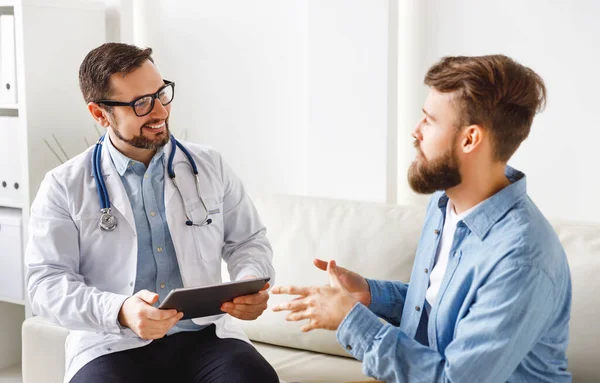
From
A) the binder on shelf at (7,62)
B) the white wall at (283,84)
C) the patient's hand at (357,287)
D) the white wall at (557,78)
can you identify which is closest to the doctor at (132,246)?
the patient's hand at (357,287)

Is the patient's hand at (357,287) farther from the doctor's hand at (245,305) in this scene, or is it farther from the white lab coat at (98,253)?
the white lab coat at (98,253)

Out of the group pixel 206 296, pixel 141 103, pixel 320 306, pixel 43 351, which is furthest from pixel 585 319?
pixel 43 351

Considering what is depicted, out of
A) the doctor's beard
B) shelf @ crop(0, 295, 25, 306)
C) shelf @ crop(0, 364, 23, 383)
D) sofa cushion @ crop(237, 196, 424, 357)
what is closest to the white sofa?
sofa cushion @ crop(237, 196, 424, 357)

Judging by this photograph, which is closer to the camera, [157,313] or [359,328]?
[359,328]

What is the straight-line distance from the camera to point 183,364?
207 cm

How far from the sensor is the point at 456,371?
148cm

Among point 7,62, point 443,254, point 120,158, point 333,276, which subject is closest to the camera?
point 333,276

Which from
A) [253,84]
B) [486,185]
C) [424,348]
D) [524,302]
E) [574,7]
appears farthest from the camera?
[253,84]

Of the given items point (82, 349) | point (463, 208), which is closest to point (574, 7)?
point (463, 208)

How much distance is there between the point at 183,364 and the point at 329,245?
70cm

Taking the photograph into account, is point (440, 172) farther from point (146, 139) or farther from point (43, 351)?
point (43, 351)

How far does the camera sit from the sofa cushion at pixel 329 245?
2447 millimetres

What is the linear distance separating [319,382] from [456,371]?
0.87 meters

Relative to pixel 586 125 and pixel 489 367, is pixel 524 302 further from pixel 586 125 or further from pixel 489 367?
pixel 586 125
